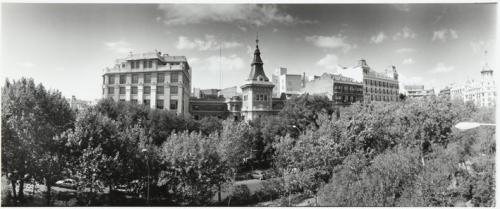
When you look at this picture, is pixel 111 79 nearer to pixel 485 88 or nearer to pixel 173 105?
pixel 173 105

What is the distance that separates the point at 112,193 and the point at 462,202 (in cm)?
1728

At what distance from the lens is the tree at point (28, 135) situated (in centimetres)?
1616

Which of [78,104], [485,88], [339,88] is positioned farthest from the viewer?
[339,88]

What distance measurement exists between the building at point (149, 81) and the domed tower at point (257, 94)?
8872mm

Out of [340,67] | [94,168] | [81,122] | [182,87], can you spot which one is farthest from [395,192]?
[340,67]

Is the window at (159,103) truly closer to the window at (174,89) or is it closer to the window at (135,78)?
the window at (174,89)

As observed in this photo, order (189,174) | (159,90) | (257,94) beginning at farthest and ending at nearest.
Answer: (257,94)
(159,90)
(189,174)

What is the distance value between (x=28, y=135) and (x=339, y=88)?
49.3 meters

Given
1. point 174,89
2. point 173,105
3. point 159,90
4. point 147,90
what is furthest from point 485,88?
point 147,90

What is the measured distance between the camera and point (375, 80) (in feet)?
209

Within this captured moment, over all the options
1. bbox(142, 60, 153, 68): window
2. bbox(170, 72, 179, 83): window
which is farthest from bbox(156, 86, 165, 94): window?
bbox(142, 60, 153, 68): window

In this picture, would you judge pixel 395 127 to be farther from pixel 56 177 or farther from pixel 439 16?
pixel 56 177

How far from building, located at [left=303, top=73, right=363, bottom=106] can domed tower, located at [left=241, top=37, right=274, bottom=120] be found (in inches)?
486

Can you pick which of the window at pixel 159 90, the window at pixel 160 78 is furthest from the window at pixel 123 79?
the window at pixel 159 90
